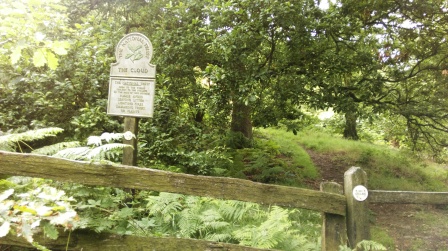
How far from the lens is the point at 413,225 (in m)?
7.59

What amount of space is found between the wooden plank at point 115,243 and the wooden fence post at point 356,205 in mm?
1068

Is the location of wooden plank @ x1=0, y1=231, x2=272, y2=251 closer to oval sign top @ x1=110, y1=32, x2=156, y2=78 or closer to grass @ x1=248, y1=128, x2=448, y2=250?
oval sign top @ x1=110, y1=32, x2=156, y2=78

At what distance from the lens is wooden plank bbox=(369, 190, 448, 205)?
3.59 metres

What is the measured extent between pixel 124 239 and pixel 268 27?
16.8ft

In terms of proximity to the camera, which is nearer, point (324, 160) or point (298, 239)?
point (298, 239)

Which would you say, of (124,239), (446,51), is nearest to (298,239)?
(124,239)

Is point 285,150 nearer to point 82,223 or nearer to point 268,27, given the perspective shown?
point 268,27

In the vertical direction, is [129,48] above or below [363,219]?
above

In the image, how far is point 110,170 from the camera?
10.8 feet

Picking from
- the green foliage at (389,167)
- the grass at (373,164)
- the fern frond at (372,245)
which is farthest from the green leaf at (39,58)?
the green foliage at (389,167)

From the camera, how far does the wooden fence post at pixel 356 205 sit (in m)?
3.49

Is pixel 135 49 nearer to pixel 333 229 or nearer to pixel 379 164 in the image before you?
pixel 333 229

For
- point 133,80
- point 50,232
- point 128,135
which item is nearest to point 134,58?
point 133,80

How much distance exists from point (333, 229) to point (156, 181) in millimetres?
1954
